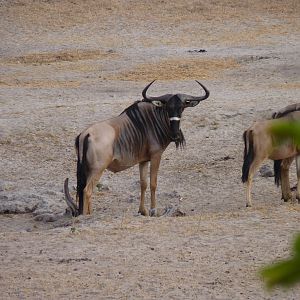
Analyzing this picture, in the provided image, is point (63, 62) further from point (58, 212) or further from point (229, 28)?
point (58, 212)

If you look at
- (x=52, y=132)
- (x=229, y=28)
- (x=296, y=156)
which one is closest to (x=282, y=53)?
(x=229, y=28)

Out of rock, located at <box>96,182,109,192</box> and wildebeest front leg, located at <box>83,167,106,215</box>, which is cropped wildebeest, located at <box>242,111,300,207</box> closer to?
wildebeest front leg, located at <box>83,167,106,215</box>

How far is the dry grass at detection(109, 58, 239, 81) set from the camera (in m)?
19.2

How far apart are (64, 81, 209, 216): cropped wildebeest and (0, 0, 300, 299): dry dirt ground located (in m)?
0.39

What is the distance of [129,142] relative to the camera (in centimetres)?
919

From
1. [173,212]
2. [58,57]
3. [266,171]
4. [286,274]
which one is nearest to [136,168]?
[266,171]

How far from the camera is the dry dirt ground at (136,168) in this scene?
240 inches

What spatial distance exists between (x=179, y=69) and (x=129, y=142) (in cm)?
1109

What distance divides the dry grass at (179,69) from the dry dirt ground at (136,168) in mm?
37

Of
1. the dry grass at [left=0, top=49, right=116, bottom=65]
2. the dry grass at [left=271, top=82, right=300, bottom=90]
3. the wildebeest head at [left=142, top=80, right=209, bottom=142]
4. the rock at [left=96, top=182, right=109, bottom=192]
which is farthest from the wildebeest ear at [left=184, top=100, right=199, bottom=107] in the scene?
the dry grass at [left=0, top=49, right=116, bottom=65]

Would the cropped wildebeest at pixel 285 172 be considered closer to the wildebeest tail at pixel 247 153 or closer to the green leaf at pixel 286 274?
the wildebeest tail at pixel 247 153

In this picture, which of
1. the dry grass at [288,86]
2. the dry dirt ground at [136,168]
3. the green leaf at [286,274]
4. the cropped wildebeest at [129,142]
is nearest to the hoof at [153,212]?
the cropped wildebeest at [129,142]

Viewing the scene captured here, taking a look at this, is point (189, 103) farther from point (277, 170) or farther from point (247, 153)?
point (277, 170)

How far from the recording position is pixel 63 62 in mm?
22328
